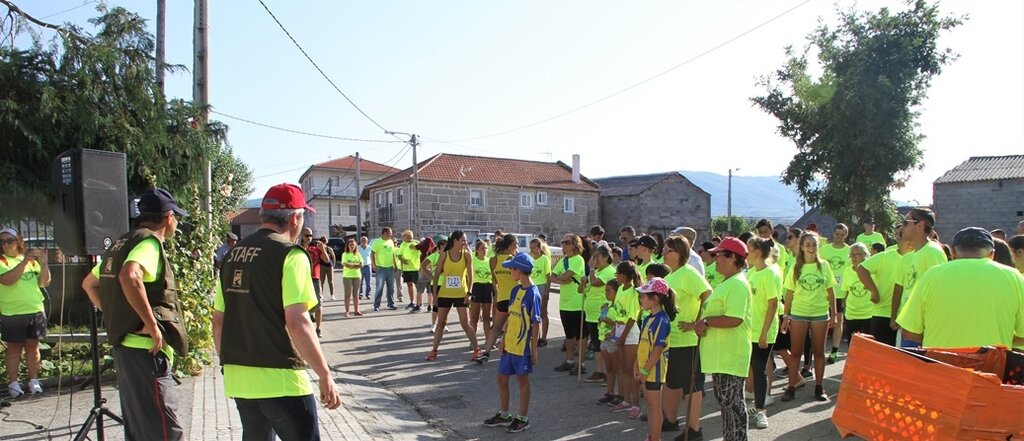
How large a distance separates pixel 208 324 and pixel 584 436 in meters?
4.88

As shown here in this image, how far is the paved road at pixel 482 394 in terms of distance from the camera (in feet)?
21.6

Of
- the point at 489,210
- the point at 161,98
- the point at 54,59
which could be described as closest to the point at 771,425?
the point at 161,98

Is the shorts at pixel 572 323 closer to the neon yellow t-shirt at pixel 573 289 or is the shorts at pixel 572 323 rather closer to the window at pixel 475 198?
the neon yellow t-shirt at pixel 573 289

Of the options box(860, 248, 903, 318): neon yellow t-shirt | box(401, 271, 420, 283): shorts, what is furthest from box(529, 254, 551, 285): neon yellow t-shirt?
box(401, 271, 420, 283): shorts

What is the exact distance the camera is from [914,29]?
85.2ft

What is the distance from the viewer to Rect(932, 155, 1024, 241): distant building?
31.9m

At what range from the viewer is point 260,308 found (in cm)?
344

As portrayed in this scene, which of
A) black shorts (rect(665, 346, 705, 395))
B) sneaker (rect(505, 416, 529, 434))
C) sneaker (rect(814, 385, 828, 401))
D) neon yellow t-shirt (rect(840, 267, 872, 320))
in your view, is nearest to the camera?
black shorts (rect(665, 346, 705, 395))

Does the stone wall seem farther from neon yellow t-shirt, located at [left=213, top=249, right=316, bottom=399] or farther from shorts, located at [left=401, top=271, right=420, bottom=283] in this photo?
neon yellow t-shirt, located at [left=213, top=249, right=316, bottom=399]

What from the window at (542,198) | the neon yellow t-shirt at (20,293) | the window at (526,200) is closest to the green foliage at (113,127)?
the neon yellow t-shirt at (20,293)

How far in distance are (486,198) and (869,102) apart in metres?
25.0

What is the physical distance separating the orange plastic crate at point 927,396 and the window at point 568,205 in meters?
44.2

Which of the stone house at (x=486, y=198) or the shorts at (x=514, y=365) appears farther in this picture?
the stone house at (x=486, y=198)

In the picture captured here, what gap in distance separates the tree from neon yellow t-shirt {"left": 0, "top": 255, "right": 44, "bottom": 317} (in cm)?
2632
